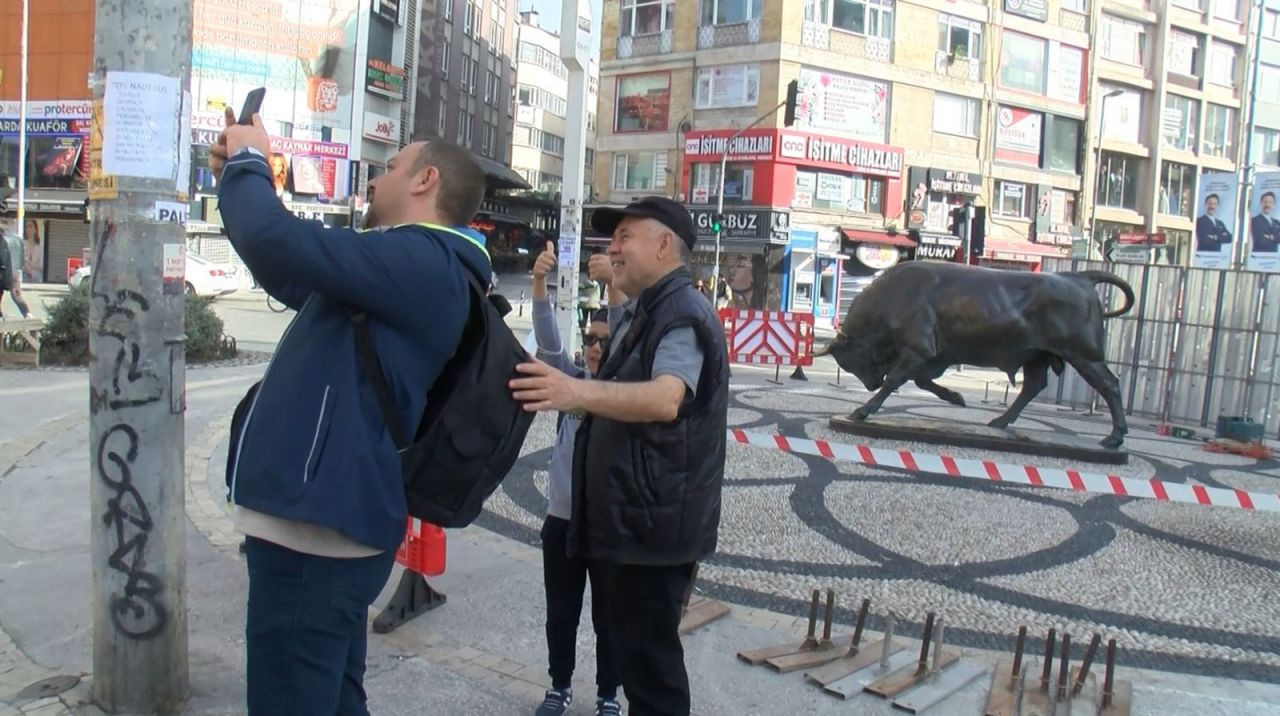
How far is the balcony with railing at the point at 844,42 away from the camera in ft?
108

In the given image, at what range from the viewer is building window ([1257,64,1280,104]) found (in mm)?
46781

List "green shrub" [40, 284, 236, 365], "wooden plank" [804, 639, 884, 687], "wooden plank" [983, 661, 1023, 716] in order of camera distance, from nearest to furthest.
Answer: "wooden plank" [983, 661, 1023, 716] < "wooden plank" [804, 639, 884, 687] < "green shrub" [40, 284, 236, 365]

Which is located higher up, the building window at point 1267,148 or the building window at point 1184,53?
the building window at point 1184,53

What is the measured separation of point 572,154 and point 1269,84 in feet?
160

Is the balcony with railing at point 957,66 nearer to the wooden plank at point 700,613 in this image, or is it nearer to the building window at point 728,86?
the building window at point 728,86

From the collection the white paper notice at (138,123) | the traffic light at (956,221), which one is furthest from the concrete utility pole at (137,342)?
the traffic light at (956,221)

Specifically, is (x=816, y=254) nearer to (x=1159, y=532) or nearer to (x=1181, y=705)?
(x=1159, y=532)

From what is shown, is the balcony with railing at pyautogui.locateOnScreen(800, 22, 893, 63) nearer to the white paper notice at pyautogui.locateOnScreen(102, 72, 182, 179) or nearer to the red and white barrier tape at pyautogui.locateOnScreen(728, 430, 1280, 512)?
the red and white barrier tape at pyautogui.locateOnScreen(728, 430, 1280, 512)

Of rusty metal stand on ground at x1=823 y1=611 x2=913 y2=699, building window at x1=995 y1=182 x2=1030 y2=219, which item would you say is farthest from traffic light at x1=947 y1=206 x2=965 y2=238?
rusty metal stand on ground at x1=823 y1=611 x2=913 y2=699

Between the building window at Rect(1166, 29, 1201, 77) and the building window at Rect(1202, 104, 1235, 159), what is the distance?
192 cm

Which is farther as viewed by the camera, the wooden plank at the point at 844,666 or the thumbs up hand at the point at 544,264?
the wooden plank at the point at 844,666

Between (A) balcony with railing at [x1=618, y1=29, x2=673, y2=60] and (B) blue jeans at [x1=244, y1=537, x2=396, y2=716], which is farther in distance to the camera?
(A) balcony with railing at [x1=618, y1=29, x2=673, y2=60]

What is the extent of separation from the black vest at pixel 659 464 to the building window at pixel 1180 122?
4597 cm

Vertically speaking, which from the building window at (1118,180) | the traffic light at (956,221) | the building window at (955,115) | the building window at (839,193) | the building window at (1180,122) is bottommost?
the traffic light at (956,221)
